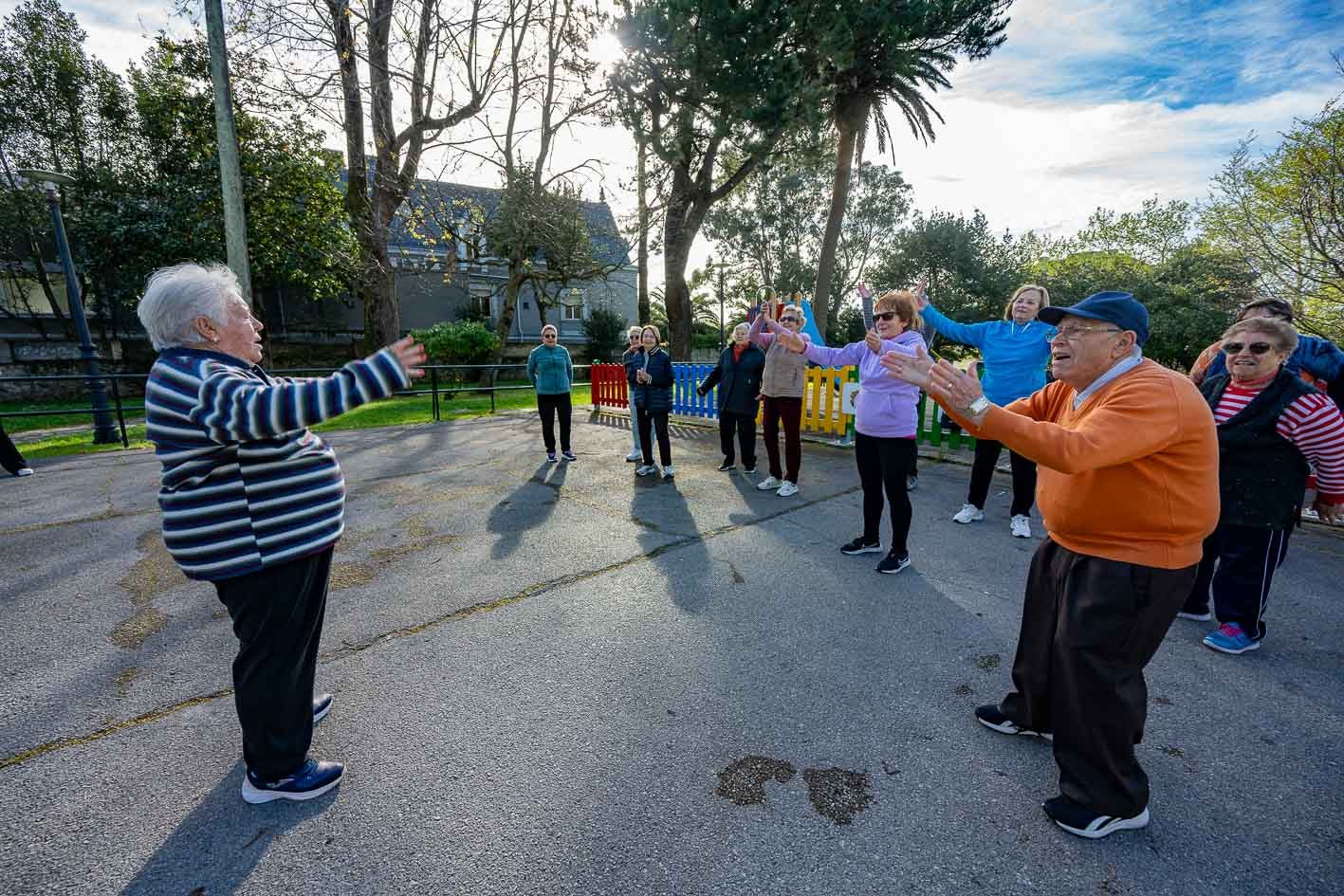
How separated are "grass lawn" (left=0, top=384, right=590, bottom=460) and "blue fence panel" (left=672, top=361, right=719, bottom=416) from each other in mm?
4549

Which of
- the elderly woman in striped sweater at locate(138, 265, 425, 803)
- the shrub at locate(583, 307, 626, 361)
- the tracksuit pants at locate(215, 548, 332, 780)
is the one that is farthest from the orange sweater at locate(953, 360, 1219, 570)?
the shrub at locate(583, 307, 626, 361)

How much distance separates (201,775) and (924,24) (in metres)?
17.4

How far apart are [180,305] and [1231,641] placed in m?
4.85

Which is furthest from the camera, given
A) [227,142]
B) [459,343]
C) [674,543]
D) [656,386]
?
[459,343]

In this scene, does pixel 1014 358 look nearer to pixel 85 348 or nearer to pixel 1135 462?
pixel 1135 462

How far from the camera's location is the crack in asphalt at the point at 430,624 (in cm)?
216

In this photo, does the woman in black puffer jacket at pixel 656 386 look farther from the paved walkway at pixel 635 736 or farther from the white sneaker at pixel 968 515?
the white sneaker at pixel 968 515

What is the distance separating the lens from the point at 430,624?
3111 mm

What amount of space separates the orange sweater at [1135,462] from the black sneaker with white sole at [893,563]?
2102mm

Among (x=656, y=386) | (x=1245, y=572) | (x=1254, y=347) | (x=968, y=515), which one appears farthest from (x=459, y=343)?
(x=1245, y=572)

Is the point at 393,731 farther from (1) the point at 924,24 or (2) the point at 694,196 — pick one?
(1) the point at 924,24

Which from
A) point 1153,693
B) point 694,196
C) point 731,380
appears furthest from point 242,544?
point 694,196

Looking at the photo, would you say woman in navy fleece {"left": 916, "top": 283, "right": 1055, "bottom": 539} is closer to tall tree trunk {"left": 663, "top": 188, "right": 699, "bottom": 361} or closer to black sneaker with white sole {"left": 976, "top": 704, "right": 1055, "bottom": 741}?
black sneaker with white sole {"left": 976, "top": 704, "right": 1055, "bottom": 741}

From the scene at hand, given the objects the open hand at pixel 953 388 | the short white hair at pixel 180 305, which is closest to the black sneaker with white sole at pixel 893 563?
the open hand at pixel 953 388
